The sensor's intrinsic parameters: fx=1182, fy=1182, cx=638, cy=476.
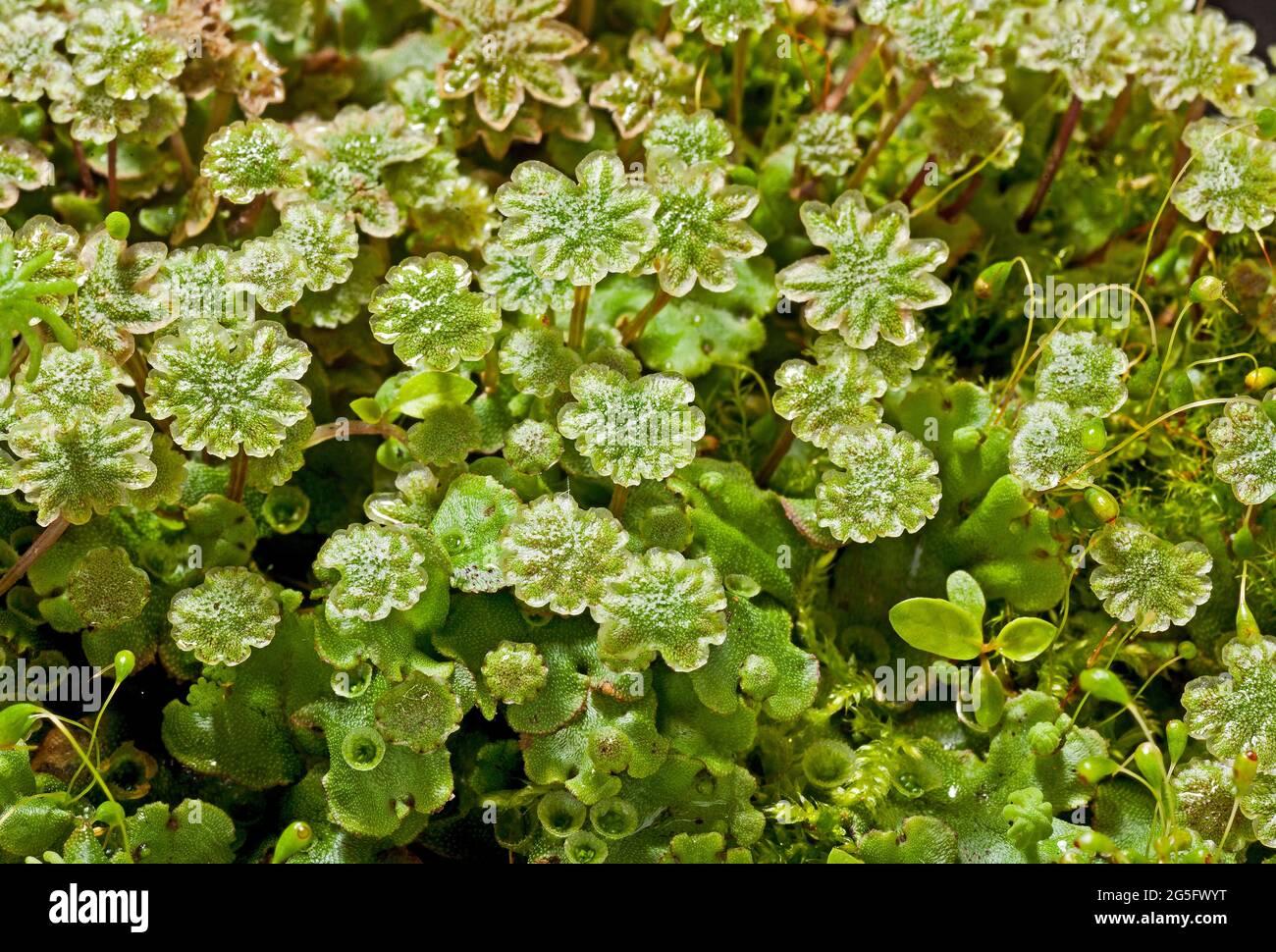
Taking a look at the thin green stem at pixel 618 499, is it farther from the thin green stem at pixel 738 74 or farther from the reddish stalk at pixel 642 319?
the thin green stem at pixel 738 74

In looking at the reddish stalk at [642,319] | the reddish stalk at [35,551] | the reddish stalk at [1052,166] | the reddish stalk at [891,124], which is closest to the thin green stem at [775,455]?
the reddish stalk at [642,319]

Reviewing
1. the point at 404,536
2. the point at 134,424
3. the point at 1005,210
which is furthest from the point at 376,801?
the point at 1005,210

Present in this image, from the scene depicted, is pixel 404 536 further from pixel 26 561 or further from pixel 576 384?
pixel 26 561

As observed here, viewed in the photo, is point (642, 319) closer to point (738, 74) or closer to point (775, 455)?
point (775, 455)

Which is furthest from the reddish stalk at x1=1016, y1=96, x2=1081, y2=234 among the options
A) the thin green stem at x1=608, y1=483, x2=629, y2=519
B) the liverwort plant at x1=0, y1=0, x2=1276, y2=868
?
the thin green stem at x1=608, y1=483, x2=629, y2=519

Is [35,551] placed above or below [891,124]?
below

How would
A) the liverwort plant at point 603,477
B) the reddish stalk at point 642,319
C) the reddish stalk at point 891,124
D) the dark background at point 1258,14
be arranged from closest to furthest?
the liverwort plant at point 603,477 → the reddish stalk at point 642,319 → the reddish stalk at point 891,124 → the dark background at point 1258,14

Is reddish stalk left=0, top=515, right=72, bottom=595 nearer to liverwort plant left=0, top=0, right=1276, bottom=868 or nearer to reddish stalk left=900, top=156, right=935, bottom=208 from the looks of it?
liverwort plant left=0, top=0, right=1276, bottom=868

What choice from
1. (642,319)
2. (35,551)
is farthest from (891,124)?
(35,551)
